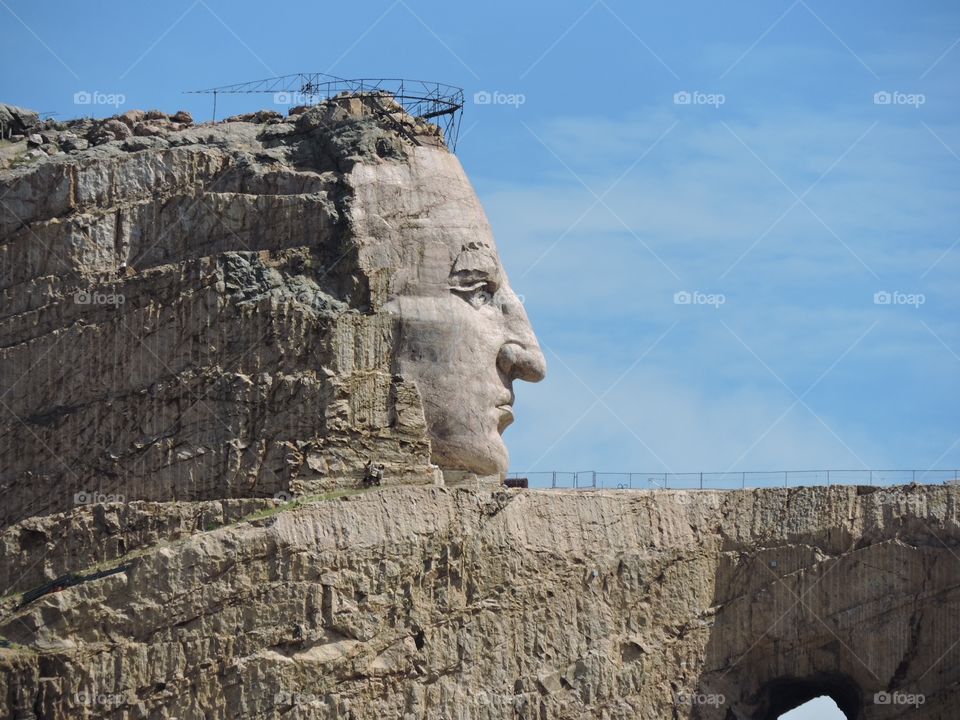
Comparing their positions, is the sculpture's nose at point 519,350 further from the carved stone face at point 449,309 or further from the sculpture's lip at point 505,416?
the sculpture's lip at point 505,416

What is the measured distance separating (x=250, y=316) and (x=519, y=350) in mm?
4475

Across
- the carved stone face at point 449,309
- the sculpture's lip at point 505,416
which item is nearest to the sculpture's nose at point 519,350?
the carved stone face at point 449,309

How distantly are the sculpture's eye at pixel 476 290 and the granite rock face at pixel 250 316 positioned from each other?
6 cm

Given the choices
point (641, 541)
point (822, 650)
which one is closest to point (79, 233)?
point (641, 541)

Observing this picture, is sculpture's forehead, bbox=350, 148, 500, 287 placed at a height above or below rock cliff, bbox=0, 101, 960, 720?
above

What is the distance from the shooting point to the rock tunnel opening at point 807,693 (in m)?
43.6

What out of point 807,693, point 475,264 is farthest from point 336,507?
point 807,693

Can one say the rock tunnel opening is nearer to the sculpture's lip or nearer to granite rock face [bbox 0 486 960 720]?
granite rock face [bbox 0 486 960 720]

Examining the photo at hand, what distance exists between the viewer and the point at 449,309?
42438 mm

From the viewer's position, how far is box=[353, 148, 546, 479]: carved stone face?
42.1m

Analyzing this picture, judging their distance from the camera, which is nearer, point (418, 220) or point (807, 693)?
point (418, 220)

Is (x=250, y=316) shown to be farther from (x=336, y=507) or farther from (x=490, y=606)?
(x=490, y=606)

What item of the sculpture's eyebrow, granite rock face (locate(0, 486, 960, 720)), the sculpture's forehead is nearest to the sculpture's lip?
granite rock face (locate(0, 486, 960, 720))

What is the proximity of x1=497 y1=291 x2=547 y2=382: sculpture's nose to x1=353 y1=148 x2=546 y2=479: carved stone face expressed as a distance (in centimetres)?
2
